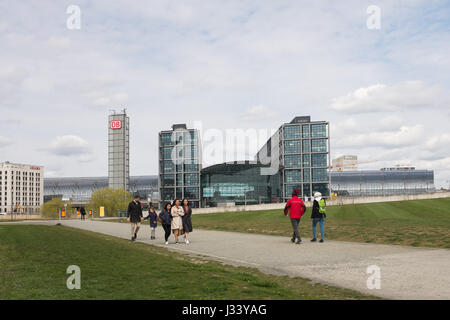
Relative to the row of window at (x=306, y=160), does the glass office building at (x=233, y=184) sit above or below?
below

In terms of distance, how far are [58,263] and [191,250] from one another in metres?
5.61

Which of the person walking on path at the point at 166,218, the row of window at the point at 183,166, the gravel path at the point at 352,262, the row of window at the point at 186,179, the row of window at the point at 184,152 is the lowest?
the gravel path at the point at 352,262

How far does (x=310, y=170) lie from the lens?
5064 inches

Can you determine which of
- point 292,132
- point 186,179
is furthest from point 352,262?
point 292,132

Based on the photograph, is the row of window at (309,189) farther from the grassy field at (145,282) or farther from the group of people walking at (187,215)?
the grassy field at (145,282)

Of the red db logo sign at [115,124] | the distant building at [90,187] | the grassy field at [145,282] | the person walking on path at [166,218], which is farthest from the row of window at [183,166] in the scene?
the grassy field at [145,282]

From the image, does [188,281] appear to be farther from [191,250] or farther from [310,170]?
[310,170]

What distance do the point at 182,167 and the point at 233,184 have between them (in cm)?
Answer: 1536

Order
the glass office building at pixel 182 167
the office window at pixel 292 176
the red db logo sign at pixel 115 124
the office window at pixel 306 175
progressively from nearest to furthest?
the glass office building at pixel 182 167
the office window at pixel 306 175
the office window at pixel 292 176
the red db logo sign at pixel 115 124

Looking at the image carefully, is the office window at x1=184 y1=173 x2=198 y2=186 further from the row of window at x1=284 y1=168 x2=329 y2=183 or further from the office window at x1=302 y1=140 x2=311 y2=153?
the office window at x1=302 y1=140 x2=311 y2=153

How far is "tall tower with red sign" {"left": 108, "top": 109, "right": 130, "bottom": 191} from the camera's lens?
136000 mm

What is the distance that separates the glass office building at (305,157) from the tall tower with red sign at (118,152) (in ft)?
155

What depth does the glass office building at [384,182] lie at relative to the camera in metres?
185

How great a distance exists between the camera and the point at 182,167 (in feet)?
420
